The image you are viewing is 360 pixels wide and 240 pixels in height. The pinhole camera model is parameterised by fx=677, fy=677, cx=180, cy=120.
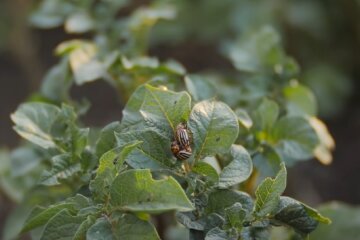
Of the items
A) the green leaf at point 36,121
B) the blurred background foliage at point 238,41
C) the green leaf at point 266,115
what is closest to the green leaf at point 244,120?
the green leaf at point 266,115

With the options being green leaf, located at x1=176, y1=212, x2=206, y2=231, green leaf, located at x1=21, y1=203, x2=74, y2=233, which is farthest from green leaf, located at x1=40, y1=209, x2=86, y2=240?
green leaf, located at x1=176, y1=212, x2=206, y2=231

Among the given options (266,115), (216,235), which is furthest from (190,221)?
(266,115)

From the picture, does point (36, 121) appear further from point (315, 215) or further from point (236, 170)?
point (315, 215)

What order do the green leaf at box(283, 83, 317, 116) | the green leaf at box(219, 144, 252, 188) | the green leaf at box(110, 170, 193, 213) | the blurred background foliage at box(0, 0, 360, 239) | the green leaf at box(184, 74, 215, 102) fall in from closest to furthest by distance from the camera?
the green leaf at box(110, 170, 193, 213)
the green leaf at box(219, 144, 252, 188)
the green leaf at box(184, 74, 215, 102)
the green leaf at box(283, 83, 317, 116)
the blurred background foliage at box(0, 0, 360, 239)

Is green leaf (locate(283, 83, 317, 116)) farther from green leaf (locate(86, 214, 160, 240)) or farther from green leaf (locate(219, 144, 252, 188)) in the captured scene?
green leaf (locate(86, 214, 160, 240))

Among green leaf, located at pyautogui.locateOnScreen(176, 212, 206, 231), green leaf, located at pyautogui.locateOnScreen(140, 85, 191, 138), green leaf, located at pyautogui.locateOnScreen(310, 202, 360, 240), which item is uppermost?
green leaf, located at pyautogui.locateOnScreen(140, 85, 191, 138)

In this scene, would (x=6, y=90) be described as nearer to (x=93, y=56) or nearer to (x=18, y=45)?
(x=18, y=45)

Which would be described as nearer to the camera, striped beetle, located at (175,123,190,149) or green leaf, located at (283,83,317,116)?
striped beetle, located at (175,123,190,149)
